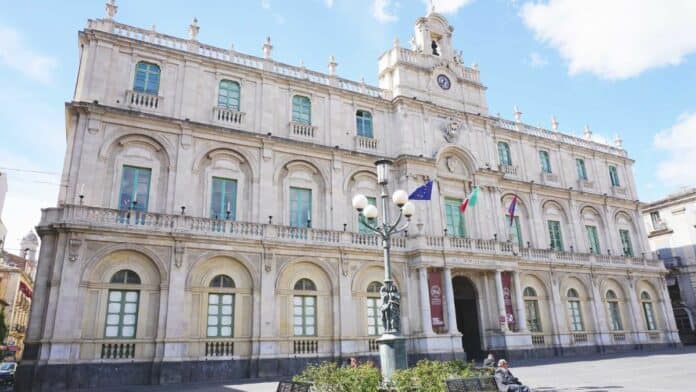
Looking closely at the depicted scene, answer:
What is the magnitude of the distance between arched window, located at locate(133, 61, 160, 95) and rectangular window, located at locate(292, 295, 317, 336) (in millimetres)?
11904

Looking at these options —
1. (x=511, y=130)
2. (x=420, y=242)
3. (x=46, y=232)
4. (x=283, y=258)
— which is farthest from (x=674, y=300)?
(x=46, y=232)

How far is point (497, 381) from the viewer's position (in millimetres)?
10891

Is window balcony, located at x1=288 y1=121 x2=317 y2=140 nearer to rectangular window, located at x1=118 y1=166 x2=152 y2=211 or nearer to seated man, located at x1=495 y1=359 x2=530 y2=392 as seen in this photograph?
rectangular window, located at x1=118 y1=166 x2=152 y2=211

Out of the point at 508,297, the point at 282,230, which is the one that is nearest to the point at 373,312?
the point at 282,230

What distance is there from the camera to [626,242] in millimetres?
35156

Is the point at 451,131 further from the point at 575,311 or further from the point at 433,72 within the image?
the point at 575,311

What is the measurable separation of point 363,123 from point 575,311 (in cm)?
1830

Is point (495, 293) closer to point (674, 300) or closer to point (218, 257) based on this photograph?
point (218, 257)

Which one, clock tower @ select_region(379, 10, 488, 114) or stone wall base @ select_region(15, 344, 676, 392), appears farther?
clock tower @ select_region(379, 10, 488, 114)

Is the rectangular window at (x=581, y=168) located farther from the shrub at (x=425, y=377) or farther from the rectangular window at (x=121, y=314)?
the rectangular window at (x=121, y=314)

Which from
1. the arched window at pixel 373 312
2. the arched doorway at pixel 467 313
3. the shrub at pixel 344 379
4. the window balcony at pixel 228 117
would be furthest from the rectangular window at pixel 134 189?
the arched doorway at pixel 467 313

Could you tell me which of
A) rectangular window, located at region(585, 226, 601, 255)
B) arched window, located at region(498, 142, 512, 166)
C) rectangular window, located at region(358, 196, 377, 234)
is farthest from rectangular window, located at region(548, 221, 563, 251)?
rectangular window, located at region(358, 196, 377, 234)

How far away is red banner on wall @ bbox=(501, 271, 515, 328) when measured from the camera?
25.8 metres

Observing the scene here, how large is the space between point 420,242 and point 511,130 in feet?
43.0
